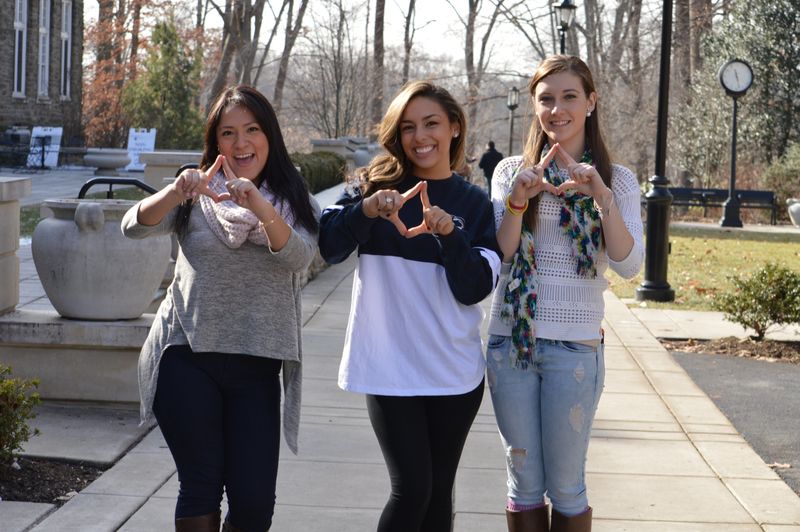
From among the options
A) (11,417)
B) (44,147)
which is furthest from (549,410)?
(44,147)

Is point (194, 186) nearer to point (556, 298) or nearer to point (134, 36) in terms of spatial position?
point (556, 298)

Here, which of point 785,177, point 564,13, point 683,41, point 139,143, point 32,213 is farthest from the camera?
point 683,41

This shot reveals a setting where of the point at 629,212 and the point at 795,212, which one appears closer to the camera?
the point at 629,212

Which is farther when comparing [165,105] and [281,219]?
[165,105]

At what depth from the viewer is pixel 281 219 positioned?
11.5 ft

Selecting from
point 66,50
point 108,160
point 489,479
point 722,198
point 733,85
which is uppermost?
point 66,50

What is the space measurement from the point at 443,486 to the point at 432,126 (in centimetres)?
114

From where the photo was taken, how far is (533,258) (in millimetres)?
3664

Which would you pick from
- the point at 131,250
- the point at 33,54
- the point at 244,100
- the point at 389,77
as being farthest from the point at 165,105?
the point at 244,100

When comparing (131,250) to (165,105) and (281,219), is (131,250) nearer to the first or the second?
(281,219)

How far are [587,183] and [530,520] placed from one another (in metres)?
1.12

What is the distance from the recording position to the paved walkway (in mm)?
4898

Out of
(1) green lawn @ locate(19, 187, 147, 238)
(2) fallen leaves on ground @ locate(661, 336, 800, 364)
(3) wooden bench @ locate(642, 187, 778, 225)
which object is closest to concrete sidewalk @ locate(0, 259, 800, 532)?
(2) fallen leaves on ground @ locate(661, 336, 800, 364)

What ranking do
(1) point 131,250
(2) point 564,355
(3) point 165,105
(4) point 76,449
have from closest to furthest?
1. (2) point 564,355
2. (4) point 76,449
3. (1) point 131,250
4. (3) point 165,105
